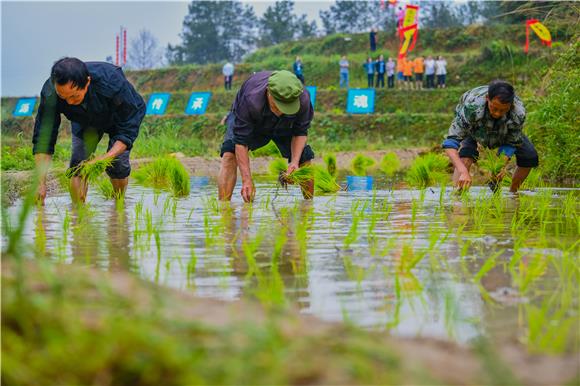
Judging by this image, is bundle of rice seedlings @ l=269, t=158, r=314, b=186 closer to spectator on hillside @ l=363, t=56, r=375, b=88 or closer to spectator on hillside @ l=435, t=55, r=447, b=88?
spectator on hillside @ l=435, t=55, r=447, b=88

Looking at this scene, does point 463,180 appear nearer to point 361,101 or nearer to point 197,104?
point 361,101

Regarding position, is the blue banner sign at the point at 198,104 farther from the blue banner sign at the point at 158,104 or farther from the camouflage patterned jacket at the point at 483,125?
the camouflage patterned jacket at the point at 483,125

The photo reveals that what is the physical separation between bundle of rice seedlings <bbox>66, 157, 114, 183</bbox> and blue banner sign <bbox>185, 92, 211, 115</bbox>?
2014 centimetres

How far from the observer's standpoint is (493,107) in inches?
235

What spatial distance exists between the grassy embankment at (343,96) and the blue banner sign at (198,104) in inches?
13.6

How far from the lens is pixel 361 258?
3576 mm

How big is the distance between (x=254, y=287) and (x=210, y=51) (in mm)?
54829

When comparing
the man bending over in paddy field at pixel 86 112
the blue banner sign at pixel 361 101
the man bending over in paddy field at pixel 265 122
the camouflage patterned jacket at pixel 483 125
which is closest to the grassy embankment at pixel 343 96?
the blue banner sign at pixel 361 101

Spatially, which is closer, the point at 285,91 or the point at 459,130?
the point at 285,91

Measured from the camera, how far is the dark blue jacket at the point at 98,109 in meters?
5.24

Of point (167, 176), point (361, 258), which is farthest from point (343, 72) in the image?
point (361, 258)

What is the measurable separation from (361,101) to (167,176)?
1767cm

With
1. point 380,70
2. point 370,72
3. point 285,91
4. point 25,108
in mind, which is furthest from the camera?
point 25,108

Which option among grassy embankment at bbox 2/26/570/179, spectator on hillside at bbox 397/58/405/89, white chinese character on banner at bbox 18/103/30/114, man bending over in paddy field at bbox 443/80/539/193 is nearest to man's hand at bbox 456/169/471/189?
man bending over in paddy field at bbox 443/80/539/193
